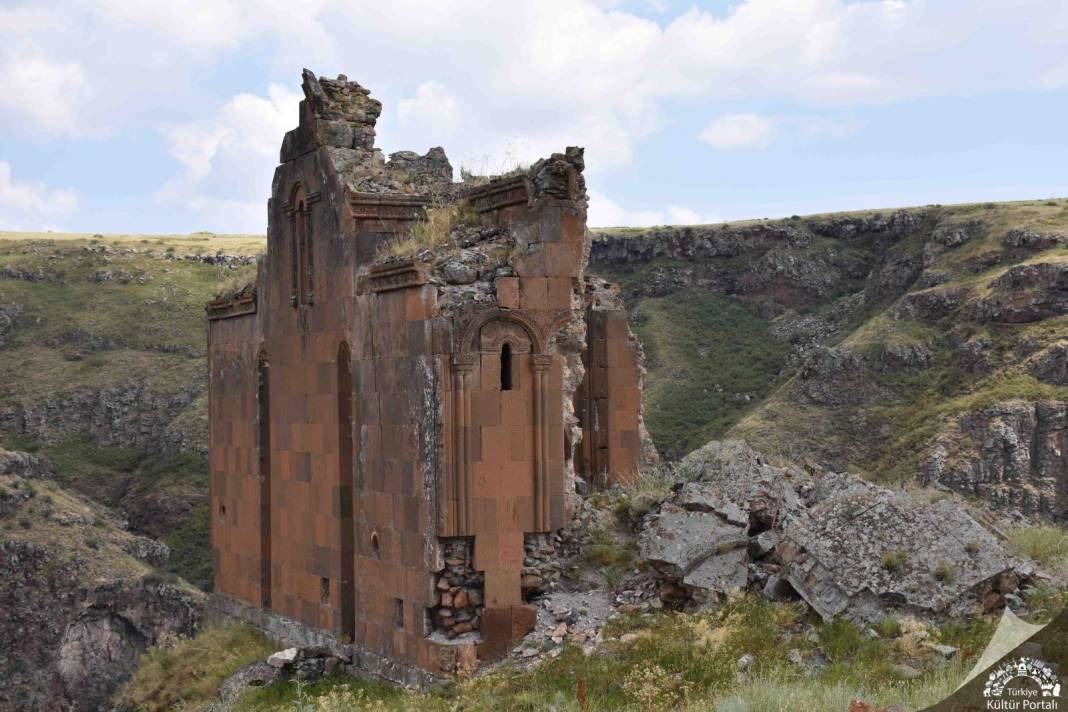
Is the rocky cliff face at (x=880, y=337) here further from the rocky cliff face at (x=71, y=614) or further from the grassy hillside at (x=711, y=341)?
the rocky cliff face at (x=71, y=614)

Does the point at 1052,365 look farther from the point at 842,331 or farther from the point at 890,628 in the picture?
the point at 890,628

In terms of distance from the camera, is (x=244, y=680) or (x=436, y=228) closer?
(x=436, y=228)

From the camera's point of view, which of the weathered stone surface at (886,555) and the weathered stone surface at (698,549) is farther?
the weathered stone surface at (698,549)

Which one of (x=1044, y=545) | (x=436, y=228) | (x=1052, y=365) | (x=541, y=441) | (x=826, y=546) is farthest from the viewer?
(x=1052, y=365)

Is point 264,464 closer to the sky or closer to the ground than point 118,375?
closer to the sky

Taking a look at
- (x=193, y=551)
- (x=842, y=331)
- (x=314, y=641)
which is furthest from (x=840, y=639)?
(x=842, y=331)

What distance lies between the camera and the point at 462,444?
1241 cm

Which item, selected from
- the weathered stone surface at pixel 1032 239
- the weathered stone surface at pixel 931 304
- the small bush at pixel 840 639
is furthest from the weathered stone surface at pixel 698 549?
the weathered stone surface at pixel 1032 239

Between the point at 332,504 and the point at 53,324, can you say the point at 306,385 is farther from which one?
the point at 53,324

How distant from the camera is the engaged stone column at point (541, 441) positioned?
12617mm

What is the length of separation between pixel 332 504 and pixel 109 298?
54.2 metres

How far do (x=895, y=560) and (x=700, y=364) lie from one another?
4977 centimetres
